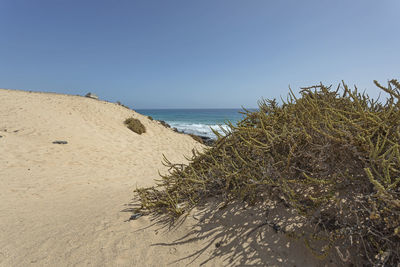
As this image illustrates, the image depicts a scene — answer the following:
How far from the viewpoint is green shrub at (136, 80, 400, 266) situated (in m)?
1.52

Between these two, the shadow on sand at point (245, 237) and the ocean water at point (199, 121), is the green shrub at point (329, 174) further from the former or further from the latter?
the ocean water at point (199, 121)

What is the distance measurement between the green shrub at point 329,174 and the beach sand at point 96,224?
292 millimetres

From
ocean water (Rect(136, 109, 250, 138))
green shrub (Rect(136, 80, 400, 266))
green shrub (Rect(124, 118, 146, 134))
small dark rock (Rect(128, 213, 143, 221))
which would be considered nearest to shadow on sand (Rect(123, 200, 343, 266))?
green shrub (Rect(136, 80, 400, 266))

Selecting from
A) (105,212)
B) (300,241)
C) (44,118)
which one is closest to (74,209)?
(105,212)

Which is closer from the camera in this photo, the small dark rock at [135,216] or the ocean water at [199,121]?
the small dark rock at [135,216]

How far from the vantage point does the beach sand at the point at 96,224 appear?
2.02 m

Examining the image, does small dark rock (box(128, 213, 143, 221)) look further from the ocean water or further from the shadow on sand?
the ocean water

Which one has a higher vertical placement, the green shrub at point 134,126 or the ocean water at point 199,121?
the green shrub at point 134,126

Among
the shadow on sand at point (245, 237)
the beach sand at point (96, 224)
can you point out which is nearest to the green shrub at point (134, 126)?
the beach sand at point (96, 224)

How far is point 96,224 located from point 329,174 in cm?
295

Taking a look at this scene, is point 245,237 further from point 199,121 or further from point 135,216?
point 199,121

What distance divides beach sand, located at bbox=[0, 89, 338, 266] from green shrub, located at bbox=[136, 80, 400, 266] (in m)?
0.29

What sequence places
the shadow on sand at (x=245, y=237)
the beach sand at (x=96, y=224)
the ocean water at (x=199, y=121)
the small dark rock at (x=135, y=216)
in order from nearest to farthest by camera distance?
the shadow on sand at (x=245, y=237), the beach sand at (x=96, y=224), the small dark rock at (x=135, y=216), the ocean water at (x=199, y=121)

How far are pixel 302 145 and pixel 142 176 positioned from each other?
564cm
